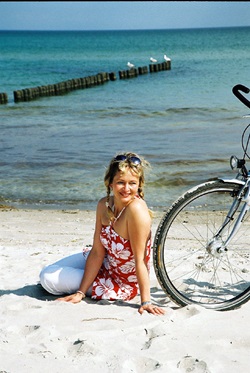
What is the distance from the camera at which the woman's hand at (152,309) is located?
13.3ft

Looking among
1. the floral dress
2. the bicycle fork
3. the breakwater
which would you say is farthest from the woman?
the breakwater

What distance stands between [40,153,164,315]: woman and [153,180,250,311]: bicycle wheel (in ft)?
0.44

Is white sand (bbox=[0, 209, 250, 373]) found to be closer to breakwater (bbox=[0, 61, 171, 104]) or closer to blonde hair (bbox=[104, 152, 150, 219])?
blonde hair (bbox=[104, 152, 150, 219])

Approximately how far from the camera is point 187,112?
20578 mm

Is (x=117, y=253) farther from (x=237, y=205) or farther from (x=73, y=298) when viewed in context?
(x=237, y=205)

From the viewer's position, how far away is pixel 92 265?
4.44 m

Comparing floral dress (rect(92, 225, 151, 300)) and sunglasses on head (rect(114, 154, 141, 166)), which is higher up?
sunglasses on head (rect(114, 154, 141, 166))

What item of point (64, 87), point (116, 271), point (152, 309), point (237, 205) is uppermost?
point (64, 87)

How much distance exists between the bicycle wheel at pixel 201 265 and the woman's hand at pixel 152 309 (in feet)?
0.61

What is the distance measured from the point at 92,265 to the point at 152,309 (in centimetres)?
60

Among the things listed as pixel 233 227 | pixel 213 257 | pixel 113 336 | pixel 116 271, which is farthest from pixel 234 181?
pixel 113 336

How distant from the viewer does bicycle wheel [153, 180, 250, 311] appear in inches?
163

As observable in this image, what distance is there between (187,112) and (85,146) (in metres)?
7.06

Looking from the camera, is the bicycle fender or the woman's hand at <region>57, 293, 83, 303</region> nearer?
the bicycle fender
